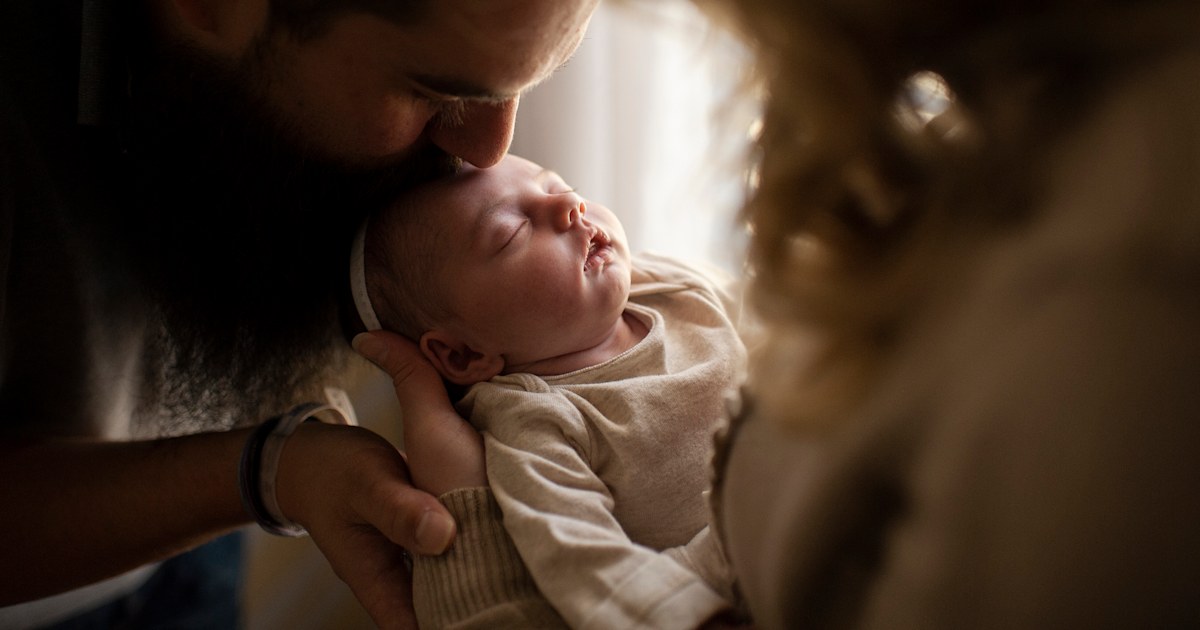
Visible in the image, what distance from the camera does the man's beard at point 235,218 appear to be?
1030 mm

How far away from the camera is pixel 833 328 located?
50 cm

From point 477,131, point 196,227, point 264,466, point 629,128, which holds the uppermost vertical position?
point 477,131

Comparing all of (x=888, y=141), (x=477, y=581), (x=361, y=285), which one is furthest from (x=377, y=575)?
(x=888, y=141)

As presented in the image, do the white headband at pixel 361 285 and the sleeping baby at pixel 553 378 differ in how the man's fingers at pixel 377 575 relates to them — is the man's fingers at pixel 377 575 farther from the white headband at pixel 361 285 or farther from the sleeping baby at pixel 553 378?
the white headband at pixel 361 285

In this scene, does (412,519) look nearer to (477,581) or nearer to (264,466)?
(477,581)

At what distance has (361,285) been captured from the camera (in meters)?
1.02

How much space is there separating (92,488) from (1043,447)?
3.49 ft

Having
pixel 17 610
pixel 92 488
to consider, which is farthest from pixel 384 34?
pixel 17 610

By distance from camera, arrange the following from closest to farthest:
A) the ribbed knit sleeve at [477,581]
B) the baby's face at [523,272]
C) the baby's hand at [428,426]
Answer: the ribbed knit sleeve at [477,581], the baby's hand at [428,426], the baby's face at [523,272]

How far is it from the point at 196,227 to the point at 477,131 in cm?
39

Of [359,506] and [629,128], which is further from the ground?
[629,128]

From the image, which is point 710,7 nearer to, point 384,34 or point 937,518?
point 937,518

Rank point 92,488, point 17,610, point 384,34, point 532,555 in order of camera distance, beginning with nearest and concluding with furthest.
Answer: point 532,555 < point 384,34 < point 92,488 < point 17,610

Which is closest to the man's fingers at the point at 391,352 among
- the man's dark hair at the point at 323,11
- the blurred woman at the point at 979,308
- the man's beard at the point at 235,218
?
the man's beard at the point at 235,218
